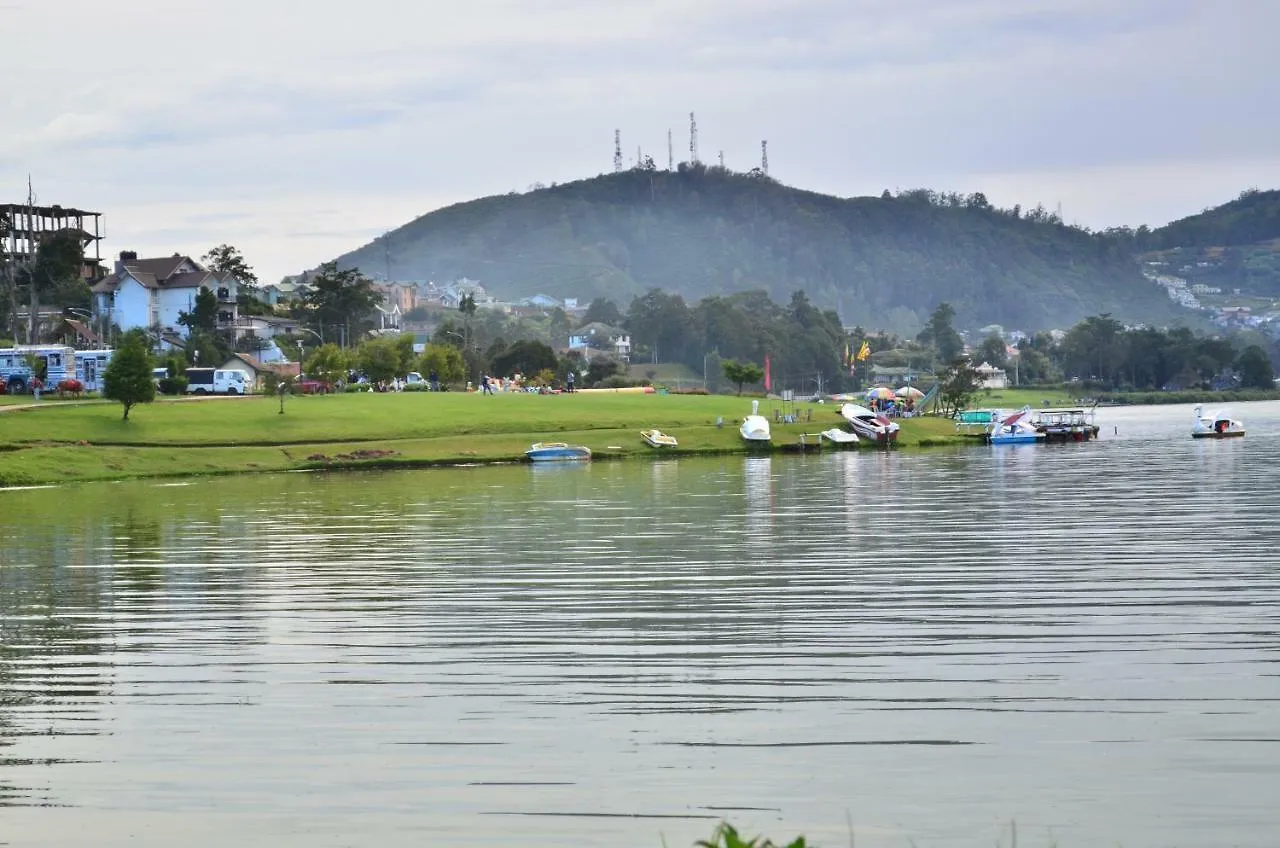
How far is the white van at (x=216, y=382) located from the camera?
131 m

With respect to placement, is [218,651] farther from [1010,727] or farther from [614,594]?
[1010,727]

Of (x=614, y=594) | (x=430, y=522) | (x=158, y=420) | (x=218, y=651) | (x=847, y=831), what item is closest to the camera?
Result: (x=847, y=831)

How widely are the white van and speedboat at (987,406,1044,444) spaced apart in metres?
63.1

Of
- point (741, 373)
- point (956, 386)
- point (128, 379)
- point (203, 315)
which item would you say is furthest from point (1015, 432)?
point (203, 315)

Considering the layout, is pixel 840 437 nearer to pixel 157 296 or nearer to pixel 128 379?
pixel 128 379

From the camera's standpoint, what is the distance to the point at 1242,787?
1680cm

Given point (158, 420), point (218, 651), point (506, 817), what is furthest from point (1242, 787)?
point (158, 420)

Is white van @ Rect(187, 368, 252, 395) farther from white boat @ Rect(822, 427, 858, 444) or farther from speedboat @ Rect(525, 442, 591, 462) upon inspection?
white boat @ Rect(822, 427, 858, 444)

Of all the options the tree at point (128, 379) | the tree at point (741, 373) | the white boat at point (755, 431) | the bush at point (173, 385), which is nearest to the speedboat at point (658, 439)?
the white boat at point (755, 431)

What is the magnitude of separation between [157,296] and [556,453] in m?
91.8

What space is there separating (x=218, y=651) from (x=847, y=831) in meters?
15.4

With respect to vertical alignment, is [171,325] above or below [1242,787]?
above

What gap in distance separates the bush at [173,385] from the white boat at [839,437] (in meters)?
52.7

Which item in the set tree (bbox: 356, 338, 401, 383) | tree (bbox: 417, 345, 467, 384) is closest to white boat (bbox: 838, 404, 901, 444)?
tree (bbox: 356, 338, 401, 383)
